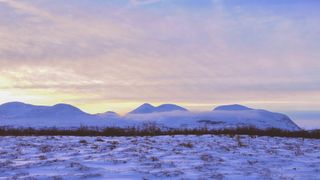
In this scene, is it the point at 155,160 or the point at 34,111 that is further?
the point at 34,111

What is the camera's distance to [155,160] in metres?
12.3

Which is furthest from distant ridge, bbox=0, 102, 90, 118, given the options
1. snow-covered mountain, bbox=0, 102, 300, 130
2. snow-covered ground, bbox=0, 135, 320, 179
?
snow-covered ground, bbox=0, 135, 320, 179

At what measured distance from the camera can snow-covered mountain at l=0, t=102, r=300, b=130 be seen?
51.8 metres

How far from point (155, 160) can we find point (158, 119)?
208ft

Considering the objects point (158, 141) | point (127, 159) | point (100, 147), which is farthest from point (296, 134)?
point (127, 159)

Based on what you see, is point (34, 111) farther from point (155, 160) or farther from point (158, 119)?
point (155, 160)

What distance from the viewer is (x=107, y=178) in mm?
9828

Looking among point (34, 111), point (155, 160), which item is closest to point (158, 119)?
point (155, 160)

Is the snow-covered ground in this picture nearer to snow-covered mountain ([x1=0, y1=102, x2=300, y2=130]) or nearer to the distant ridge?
snow-covered mountain ([x1=0, y1=102, x2=300, y2=130])

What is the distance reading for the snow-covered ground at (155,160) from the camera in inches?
406

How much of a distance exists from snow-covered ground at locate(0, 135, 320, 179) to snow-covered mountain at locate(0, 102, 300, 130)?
14.2 metres

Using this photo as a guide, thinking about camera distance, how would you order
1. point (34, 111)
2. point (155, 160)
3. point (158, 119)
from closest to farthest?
point (155, 160), point (158, 119), point (34, 111)

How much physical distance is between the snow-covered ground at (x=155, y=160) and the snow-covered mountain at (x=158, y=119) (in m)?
14.2

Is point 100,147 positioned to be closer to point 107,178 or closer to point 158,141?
point 158,141
